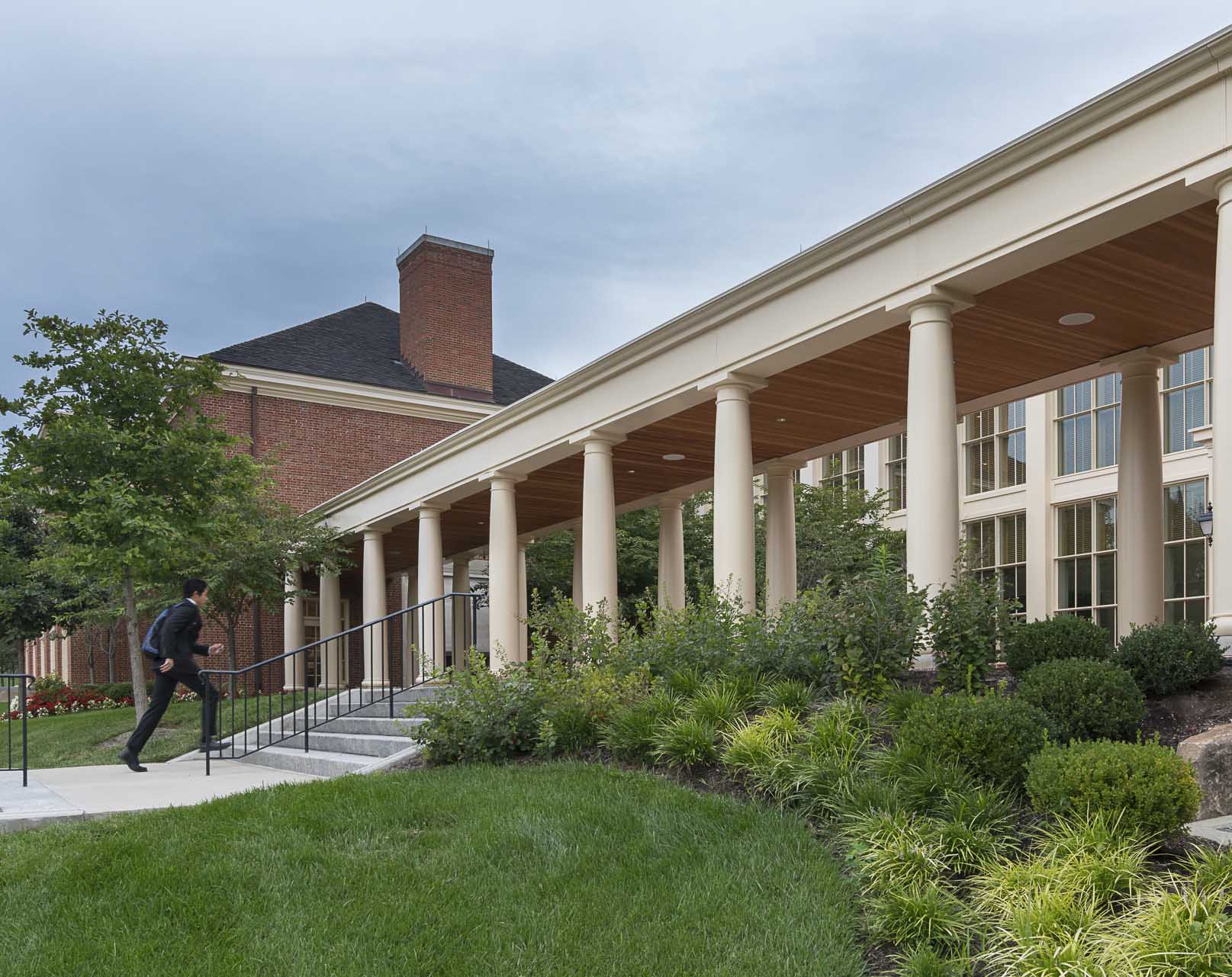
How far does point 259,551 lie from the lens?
74.8 ft

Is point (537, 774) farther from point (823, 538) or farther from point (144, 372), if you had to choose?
point (823, 538)

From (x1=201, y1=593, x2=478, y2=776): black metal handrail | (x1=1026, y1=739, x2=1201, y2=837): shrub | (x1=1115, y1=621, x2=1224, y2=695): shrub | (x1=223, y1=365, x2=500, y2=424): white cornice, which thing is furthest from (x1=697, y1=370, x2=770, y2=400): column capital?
(x1=223, y1=365, x2=500, y2=424): white cornice

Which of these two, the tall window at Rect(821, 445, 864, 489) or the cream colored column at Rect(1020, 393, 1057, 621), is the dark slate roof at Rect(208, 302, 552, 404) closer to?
the tall window at Rect(821, 445, 864, 489)

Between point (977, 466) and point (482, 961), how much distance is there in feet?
90.2

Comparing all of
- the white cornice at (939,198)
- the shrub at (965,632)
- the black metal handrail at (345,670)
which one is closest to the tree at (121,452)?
the black metal handrail at (345,670)

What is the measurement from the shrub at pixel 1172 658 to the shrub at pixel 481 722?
455cm

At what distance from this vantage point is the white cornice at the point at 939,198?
8383 mm

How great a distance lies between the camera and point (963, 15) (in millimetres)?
32375

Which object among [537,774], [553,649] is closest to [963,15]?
[553,649]

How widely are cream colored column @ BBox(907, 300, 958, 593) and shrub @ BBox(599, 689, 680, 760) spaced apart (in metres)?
3.02

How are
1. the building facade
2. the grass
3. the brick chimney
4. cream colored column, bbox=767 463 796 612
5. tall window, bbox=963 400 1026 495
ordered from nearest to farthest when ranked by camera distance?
the grass < cream colored column, bbox=767 463 796 612 < the building facade < tall window, bbox=963 400 1026 495 < the brick chimney

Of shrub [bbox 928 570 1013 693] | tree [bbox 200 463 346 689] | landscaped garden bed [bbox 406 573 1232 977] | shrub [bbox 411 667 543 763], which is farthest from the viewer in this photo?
tree [bbox 200 463 346 689]

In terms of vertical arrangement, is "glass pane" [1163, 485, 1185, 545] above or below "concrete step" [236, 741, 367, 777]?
above

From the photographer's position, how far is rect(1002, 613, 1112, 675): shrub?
8734mm
